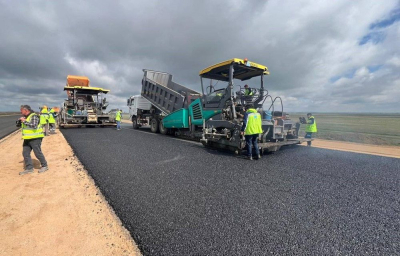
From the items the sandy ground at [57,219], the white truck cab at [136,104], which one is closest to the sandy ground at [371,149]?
the sandy ground at [57,219]

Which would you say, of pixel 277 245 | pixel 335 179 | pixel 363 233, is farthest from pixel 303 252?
pixel 335 179

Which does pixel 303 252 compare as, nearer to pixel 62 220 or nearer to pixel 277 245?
pixel 277 245

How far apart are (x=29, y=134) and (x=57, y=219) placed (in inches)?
105

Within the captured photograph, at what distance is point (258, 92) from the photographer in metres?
6.46

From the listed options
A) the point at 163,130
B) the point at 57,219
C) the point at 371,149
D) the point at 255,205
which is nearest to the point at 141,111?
the point at 163,130

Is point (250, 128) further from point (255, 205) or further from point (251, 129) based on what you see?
point (255, 205)

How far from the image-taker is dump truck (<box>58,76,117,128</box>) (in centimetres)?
1262

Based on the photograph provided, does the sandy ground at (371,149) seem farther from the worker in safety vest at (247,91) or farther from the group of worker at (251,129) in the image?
the group of worker at (251,129)

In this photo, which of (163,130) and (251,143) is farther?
(163,130)

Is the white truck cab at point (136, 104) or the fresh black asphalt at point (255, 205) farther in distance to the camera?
the white truck cab at point (136, 104)

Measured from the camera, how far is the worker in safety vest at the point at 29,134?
4086mm

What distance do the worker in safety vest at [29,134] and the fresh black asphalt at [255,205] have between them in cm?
101

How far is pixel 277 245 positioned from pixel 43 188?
361 cm

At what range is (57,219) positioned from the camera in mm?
2387
